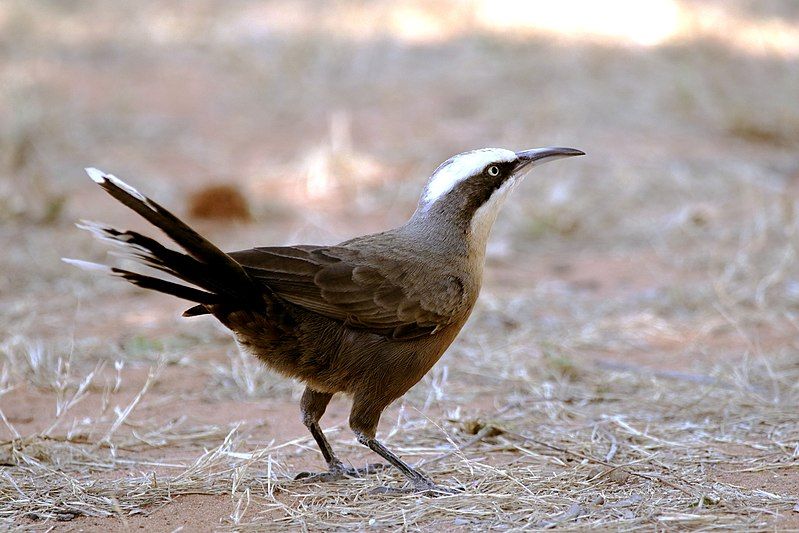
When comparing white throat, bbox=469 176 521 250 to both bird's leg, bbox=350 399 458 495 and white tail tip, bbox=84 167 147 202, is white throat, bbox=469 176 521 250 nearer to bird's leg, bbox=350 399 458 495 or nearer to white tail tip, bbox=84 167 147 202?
bird's leg, bbox=350 399 458 495

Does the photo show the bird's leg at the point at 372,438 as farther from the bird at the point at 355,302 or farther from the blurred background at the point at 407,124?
the blurred background at the point at 407,124

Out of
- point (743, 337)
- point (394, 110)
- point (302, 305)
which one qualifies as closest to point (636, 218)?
point (743, 337)

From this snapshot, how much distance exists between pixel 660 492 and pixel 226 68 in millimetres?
10667

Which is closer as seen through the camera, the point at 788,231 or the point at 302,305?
the point at 302,305

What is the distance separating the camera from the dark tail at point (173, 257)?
3.58 metres

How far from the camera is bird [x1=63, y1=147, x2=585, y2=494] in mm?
3863

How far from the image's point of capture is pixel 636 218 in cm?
893

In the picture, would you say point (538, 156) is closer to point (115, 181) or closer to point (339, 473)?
point (339, 473)

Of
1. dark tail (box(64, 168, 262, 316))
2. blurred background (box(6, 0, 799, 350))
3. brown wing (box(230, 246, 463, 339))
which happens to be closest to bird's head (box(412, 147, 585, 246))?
brown wing (box(230, 246, 463, 339))

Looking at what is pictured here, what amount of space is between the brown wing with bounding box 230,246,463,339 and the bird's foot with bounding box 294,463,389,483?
1.97 ft

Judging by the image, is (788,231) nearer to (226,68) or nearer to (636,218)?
(636,218)

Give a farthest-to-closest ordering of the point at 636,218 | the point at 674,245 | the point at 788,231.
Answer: the point at 636,218 → the point at 674,245 → the point at 788,231

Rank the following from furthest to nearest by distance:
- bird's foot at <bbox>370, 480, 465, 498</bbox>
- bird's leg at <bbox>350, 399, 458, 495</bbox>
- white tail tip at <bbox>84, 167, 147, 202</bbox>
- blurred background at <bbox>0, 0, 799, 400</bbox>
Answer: blurred background at <bbox>0, 0, 799, 400</bbox> < bird's leg at <bbox>350, 399, 458, 495</bbox> < bird's foot at <bbox>370, 480, 465, 498</bbox> < white tail tip at <bbox>84, 167, 147, 202</bbox>

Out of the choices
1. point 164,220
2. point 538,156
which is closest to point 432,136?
point 538,156
